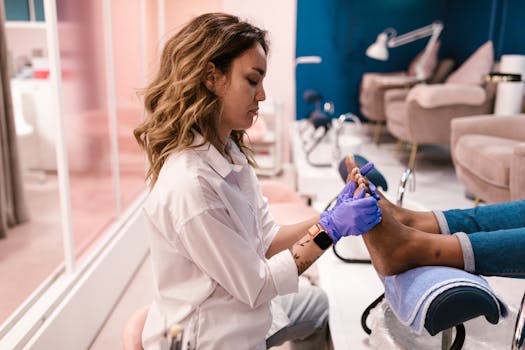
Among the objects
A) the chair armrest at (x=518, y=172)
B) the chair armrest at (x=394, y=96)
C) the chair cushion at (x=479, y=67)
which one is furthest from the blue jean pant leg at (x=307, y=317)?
the chair armrest at (x=394, y=96)

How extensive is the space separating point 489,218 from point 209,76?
860mm

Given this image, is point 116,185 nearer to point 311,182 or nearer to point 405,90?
point 311,182

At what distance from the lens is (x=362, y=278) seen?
1576 mm

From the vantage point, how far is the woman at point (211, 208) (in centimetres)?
98

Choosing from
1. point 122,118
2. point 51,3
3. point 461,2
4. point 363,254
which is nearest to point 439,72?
point 461,2

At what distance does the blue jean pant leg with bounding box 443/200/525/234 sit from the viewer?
4.37 feet

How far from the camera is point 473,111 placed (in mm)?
3652

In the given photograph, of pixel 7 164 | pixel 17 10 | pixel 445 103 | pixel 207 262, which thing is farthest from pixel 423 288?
pixel 17 10

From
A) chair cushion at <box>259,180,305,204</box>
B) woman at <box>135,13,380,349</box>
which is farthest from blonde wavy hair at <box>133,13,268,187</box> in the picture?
chair cushion at <box>259,180,305,204</box>

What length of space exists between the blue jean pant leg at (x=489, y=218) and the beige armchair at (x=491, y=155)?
3.04ft

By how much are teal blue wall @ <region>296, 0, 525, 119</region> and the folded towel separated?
14.3 feet

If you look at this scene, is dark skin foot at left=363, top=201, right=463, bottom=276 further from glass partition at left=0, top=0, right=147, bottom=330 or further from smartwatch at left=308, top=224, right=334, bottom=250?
glass partition at left=0, top=0, right=147, bottom=330

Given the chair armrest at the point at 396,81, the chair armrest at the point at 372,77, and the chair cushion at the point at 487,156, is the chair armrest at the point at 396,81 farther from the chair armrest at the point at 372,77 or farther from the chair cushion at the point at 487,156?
the chair cushion at the point at 487,156

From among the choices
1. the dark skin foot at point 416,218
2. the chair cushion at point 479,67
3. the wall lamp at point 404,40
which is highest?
the wall lamp at point 404,40
